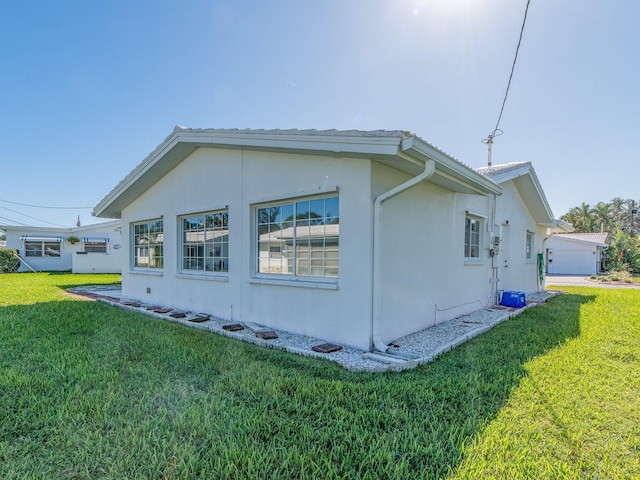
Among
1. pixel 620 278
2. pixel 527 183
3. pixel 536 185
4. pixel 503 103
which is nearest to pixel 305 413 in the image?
pixel 503 103

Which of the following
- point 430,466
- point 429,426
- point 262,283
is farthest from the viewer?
point 262,283

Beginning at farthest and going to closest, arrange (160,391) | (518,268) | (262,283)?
(518,268), (262,283), (160,391)

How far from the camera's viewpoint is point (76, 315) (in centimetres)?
786

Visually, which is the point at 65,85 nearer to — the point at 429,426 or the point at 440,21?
the point at 440,21

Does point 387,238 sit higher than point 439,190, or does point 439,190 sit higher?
point 439,190

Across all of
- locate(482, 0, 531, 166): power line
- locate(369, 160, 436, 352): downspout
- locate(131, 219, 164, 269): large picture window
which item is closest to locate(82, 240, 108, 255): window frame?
locate(131, 219, 164, 269): large picture window

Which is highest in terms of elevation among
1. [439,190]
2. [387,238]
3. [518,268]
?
[439,190]

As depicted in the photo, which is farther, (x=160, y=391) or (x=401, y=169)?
(x=401, y=169)

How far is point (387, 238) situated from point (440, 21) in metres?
5.35

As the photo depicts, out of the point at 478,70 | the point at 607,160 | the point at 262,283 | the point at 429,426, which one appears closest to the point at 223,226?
the point at 262,283

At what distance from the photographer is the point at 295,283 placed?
249 inches

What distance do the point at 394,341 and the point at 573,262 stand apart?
3240cm

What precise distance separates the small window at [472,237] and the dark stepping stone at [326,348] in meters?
4.80

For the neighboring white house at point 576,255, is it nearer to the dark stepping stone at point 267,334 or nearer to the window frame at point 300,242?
the window frame at point 300,242
